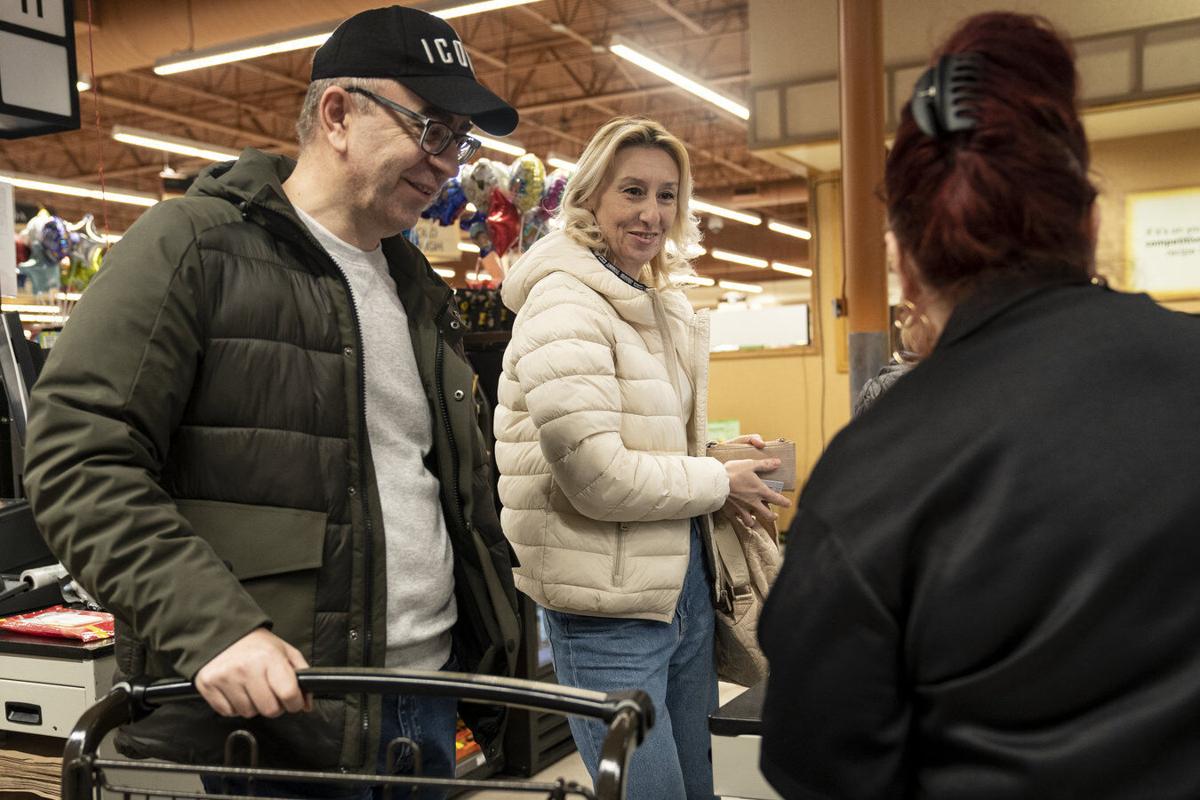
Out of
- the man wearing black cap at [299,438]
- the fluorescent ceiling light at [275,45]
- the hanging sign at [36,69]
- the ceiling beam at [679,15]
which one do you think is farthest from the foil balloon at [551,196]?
the ceiling beam at [679,15]

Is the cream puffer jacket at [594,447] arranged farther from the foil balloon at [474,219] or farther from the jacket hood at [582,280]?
the foil balloon at [474,219]

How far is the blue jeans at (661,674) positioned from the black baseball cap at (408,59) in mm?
920

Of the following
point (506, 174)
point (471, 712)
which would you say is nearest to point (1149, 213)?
point (506, 174)

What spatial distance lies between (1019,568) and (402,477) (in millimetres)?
928

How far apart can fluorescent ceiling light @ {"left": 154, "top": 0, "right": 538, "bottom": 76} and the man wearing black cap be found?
20.1 feet

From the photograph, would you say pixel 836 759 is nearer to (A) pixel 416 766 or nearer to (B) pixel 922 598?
(B) pixel 922 598

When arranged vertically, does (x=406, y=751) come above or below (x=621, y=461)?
below

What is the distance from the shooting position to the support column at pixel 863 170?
772cm

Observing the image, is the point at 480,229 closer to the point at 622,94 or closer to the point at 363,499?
the point at 363,499

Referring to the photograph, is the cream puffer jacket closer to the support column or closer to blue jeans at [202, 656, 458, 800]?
blue jeans at [202, 656, 458, 800]

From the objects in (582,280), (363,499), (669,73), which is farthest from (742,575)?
(669,73)

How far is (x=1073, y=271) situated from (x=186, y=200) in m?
1.07

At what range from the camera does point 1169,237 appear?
358 inches

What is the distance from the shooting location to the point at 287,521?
140 cm
